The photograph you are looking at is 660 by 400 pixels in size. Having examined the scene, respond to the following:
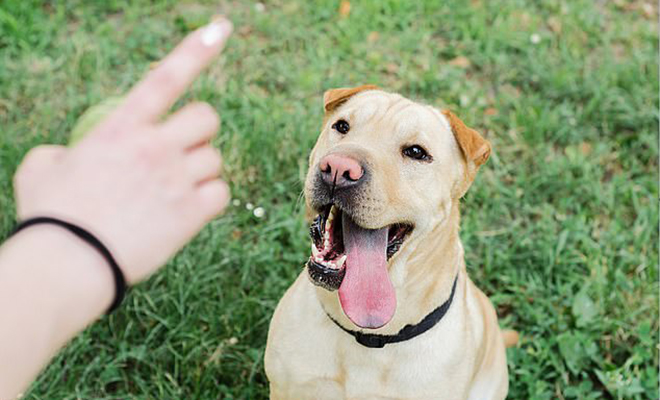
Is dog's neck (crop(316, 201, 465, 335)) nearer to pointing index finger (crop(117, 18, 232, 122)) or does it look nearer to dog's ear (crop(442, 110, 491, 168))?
dog's ear (crop(442, 110, 491, 168))

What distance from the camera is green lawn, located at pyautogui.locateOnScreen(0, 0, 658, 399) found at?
355 centimetres

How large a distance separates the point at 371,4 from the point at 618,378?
3.28 meters

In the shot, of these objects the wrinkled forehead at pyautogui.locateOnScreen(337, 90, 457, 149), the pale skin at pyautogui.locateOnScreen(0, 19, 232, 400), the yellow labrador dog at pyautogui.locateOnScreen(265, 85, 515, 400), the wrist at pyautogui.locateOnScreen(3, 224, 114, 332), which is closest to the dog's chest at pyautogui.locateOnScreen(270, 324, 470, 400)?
the yellow labrador dog at pyautogui.locateOnScreen(265, 85, 515, 400)

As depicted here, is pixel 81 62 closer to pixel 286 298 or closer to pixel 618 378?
pixel 286 298

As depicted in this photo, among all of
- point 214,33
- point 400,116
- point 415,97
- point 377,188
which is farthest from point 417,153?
point 415,97

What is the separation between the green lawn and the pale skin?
86.5 inches

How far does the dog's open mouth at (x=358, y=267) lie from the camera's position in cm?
247

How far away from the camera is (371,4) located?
5512 mm

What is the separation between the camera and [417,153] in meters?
2.60

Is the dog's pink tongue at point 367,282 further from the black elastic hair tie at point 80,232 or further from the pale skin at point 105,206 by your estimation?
the black elastic hair tie at point 80,232

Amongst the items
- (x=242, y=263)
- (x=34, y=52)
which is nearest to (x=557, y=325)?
(x=242, y=263)

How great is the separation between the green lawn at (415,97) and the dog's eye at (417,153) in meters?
1.45

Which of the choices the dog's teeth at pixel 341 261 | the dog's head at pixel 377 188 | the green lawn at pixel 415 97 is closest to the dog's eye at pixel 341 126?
the dog's head at pixel 377 188

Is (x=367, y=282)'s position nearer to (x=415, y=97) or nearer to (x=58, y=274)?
(x=58, y=274)
